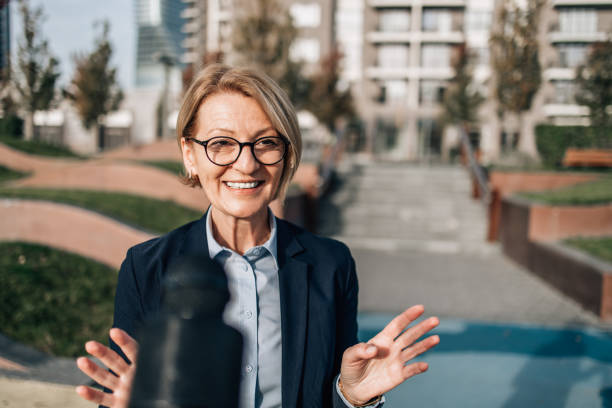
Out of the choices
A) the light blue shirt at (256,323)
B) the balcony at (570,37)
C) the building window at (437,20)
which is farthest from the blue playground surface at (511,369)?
the balcony at (570,37)

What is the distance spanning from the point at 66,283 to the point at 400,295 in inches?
180

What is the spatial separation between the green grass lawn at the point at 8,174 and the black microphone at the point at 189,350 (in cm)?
1723

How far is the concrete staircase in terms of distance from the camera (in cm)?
1140

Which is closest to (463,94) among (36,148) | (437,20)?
(437,20)

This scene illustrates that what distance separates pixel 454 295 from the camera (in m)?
7.20

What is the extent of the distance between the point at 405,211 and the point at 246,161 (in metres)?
11.8

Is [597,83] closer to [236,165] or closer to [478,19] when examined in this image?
[236,165]

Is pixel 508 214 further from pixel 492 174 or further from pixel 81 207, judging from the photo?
pixel 81 207

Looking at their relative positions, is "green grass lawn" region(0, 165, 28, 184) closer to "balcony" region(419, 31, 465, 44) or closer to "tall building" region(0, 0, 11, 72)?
"tall building" region(0, 0, 11, 72)

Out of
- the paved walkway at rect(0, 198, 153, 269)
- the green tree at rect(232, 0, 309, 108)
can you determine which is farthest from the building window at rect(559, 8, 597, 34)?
the paved walkway at rect(0, 198, 153, 269)

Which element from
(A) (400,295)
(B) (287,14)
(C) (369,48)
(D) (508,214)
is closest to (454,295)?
(A) (400,295)

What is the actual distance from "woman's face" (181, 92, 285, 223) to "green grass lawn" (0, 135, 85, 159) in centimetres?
1934

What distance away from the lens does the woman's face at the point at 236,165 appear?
5.22 ft

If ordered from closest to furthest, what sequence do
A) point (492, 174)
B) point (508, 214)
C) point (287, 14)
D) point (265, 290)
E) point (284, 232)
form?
point (265, 290) < point (284, 232) < point (508, 214) < point (492, 174) < point (287, 14)
